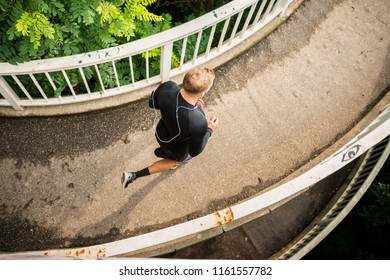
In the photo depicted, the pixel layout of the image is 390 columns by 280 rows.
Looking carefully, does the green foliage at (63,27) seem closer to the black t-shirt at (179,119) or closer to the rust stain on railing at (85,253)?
the black t-shirt at (179,119)

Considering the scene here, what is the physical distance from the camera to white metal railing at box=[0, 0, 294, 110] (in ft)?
12.4

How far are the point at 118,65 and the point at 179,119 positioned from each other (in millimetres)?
1896

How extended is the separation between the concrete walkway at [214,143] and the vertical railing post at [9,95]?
10.1 inches

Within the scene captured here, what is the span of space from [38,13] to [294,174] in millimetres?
3630

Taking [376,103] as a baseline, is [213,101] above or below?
below

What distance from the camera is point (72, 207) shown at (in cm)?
454

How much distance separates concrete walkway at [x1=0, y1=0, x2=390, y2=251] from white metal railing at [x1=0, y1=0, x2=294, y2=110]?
1.08 ft

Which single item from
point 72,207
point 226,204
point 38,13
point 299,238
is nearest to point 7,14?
point 38,13

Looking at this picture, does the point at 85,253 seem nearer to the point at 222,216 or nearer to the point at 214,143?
the point at 222,216

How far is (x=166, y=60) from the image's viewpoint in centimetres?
435

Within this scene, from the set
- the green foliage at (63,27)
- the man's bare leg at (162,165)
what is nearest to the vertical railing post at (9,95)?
the green foliage at (63,27)

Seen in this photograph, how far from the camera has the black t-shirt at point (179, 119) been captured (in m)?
3.38

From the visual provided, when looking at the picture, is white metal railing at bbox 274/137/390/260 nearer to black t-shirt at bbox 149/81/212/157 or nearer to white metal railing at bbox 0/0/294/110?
white metal railing at bbox 0/0/294/110

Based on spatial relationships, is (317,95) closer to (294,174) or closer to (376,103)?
(376,103)
